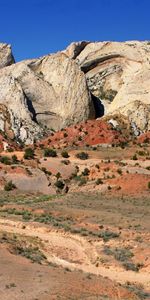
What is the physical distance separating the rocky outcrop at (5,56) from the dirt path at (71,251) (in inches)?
2334

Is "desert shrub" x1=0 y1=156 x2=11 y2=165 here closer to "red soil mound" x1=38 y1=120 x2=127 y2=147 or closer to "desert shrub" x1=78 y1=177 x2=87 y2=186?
"desert shrub" x1=78 y1=177 x2=87 y2=186

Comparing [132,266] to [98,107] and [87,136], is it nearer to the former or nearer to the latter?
[87,136]

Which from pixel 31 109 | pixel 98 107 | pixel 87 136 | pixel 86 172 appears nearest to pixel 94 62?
pixel 98 107

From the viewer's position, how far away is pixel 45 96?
92062 mm

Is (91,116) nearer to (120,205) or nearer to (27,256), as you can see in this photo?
(120,205)

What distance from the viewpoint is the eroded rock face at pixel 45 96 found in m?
88.3

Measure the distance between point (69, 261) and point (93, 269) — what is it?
1644 mm

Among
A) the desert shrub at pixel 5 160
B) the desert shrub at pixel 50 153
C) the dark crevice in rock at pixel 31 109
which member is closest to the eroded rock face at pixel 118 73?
the dark crevice in rock at pixel 31 109

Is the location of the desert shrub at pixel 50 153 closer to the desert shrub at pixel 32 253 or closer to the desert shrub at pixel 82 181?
the desert shrub at pixel 82 181

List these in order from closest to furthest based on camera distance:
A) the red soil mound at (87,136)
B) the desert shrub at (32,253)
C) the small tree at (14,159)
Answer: the desert shrub at (32,253)
the small tree at (14,159)
the red soil mound at (87,136)

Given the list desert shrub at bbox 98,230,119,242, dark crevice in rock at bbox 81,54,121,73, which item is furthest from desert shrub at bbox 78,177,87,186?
dark crevice in rock at bbox 81,54,121,73

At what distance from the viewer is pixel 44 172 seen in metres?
63.1

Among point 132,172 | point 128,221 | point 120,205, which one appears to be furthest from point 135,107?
point 128,221

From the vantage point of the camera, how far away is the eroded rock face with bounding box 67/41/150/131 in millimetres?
93875
